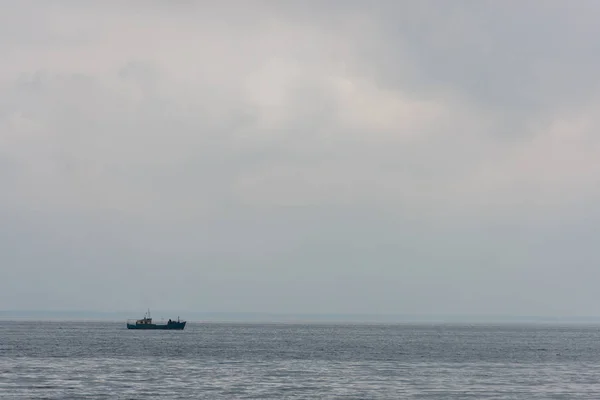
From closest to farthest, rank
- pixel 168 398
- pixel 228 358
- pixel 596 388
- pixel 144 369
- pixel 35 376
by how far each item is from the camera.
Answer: pixel 168 398, pixel 596 388, pixel 35 376, pixel 144 369, pixel 228 358

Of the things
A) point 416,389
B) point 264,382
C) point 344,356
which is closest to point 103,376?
point 264,382

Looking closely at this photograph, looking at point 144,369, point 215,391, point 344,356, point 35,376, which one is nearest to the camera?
point 215,391

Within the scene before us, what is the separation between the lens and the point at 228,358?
12238cm

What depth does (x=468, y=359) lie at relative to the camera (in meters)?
127

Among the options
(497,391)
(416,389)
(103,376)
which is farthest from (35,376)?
(497,391)

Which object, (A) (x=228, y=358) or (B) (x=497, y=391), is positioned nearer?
(B) (x=497, y=391)

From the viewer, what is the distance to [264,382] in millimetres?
84750

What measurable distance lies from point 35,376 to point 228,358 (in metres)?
37.8

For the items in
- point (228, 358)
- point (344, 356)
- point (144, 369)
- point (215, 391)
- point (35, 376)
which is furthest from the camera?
point (344, 356)

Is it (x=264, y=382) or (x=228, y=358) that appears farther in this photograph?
(x=228, y=358)

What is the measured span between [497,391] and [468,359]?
48.9 metres

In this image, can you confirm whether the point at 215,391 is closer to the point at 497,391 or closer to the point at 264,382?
the point at 264,382

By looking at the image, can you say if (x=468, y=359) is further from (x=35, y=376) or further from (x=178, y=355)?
(x=35, y=376)

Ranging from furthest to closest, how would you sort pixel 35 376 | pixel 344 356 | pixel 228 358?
1. pixel 344 356
2. pixel 228 358
3. pixel 35 376
